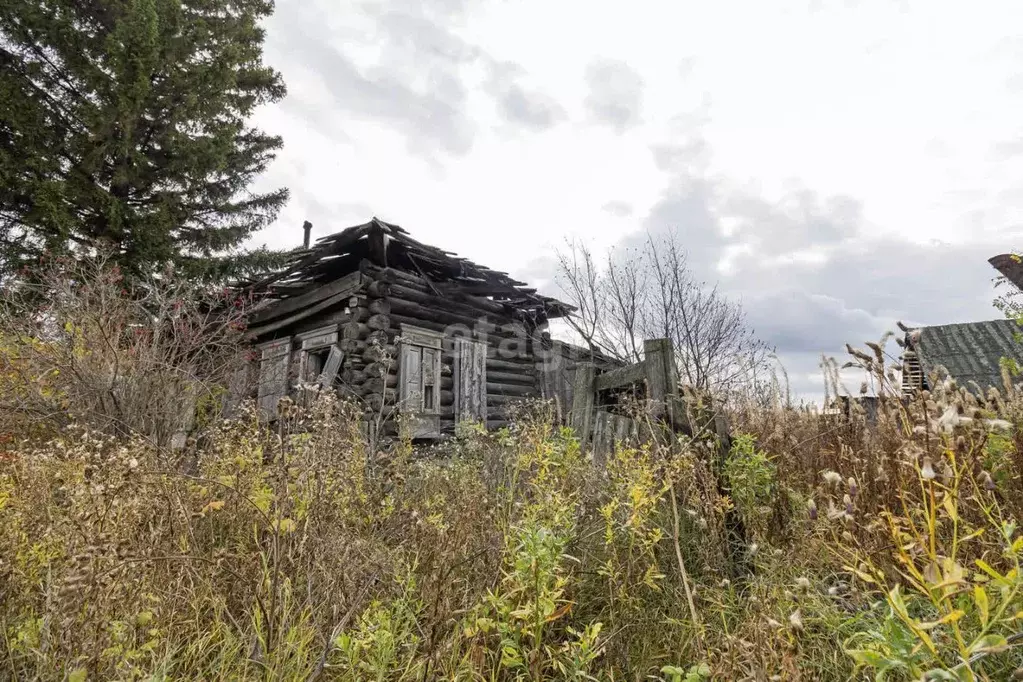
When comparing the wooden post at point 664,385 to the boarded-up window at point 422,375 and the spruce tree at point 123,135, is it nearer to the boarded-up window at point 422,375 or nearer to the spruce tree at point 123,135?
the boarded-up window at point 422,375

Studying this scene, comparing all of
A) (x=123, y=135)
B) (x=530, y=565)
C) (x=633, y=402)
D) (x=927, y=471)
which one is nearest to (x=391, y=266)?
(x=123, y=135)

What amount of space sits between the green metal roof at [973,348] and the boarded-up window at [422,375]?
1009cm

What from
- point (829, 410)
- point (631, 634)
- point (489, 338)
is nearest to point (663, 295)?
point (489, 338)

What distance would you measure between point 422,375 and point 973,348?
1268 centimetres

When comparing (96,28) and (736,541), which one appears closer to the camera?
(736,541)

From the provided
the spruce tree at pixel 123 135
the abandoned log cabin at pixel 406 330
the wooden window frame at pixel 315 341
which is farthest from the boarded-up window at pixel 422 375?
the spruce tree at pixel 123 135

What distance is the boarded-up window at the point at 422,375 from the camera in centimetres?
1058

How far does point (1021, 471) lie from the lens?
111 inches

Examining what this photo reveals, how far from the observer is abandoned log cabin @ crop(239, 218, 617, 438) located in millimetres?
10477

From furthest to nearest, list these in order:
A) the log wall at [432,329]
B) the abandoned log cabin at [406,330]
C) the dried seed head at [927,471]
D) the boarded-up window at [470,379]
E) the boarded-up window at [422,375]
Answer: the boarded-up window at [470,379] → the boarded-up window at [422,375] → the abandoned log cabin at [406,330] → the log wall at [432,329] → the dried seed head at [927,471]

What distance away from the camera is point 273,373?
39.5 ft

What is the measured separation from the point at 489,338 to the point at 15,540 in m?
10.3

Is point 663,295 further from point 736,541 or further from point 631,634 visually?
point 631,634

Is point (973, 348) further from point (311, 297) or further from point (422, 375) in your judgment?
point (311, 297)
